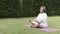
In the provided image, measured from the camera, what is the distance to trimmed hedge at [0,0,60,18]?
651 inches

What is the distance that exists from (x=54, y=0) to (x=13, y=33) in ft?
36.9

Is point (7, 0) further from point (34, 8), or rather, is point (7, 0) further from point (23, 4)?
point (34, 8)

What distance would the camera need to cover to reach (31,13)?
17.7 meters

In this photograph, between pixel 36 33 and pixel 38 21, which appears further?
pixel 38 21

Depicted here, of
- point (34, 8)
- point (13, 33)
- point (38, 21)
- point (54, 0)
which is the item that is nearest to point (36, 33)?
point (13, 33)

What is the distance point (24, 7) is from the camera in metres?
17.4

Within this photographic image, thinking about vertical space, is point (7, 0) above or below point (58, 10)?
above

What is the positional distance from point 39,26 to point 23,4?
25.5 feet

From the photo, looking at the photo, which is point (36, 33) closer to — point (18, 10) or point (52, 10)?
point (18, 10)

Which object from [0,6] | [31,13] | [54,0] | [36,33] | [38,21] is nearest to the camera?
[36,33]

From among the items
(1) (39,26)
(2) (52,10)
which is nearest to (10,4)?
(2) (52,10)

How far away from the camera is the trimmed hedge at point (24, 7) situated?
1653cm

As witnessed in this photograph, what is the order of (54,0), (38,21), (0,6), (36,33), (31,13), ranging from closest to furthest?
(36,33), (38,21), (0,6), (31,13), (54,0)

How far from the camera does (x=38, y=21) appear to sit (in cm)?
965
